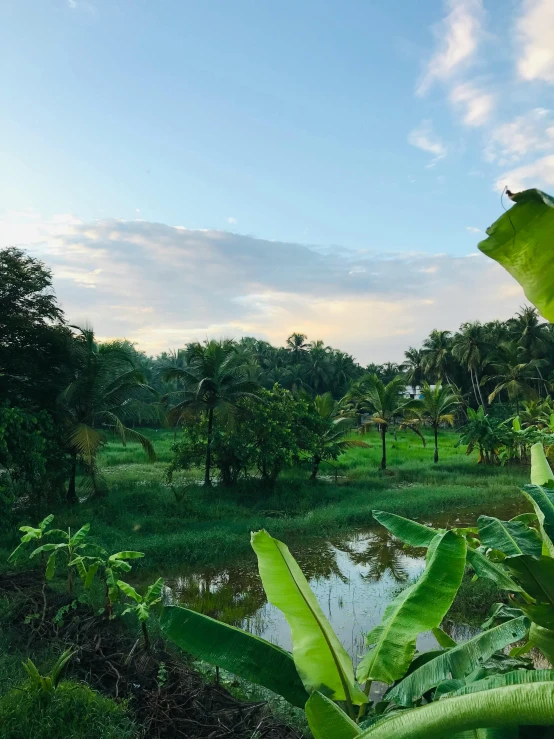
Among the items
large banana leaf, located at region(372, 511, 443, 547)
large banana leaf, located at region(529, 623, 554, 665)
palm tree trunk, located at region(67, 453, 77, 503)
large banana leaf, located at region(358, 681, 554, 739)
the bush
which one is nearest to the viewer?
large banana leaf, located at region(358, 681, 554, 739)

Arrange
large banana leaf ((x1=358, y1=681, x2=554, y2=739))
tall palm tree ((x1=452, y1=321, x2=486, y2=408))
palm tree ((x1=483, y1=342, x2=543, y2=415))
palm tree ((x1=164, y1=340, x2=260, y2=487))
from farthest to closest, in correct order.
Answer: tall palm tree ((x1=452, y1=321, x2=486, y2=408))
palm tree ((x1=483, y1=342, x2=543, y2=415))
palm tree ((x1=164, y1=340, x2=260, y2=487))
large banana leaf ((x1=358, y1=681, x2=554, y2=739))

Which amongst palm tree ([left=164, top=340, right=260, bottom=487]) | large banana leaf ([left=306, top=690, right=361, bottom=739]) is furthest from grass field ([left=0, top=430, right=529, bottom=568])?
large banana leaf ([left=306, top=690, right=361, bottom=739])

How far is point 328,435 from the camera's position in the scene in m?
17.4

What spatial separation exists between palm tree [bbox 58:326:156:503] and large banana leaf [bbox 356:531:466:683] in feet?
35.5

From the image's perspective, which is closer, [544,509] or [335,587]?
[544,509]

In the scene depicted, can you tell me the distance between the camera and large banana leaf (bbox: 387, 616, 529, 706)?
168cm

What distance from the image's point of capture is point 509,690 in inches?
39.8

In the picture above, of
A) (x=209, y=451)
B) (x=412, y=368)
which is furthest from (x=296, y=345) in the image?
(x=209, y=451)

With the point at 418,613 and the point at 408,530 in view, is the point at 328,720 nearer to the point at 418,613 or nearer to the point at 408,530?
the point at 418,613

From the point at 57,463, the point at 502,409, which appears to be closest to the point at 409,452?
the point at 502,409

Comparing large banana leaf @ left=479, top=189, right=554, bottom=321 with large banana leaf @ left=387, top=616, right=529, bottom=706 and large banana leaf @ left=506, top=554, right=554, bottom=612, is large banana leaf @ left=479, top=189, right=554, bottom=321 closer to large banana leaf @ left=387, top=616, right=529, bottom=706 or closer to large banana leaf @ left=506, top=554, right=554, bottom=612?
large banana leaf @ left=506, top=554, right=554, bottom=612

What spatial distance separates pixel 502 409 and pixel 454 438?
539 centimetres

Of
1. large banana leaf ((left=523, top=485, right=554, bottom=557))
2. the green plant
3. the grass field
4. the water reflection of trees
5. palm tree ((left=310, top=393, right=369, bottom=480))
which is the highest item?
large banana leaf ((left=523, top=485, right=554, bottom=557))

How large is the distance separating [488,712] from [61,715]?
3533 mm
